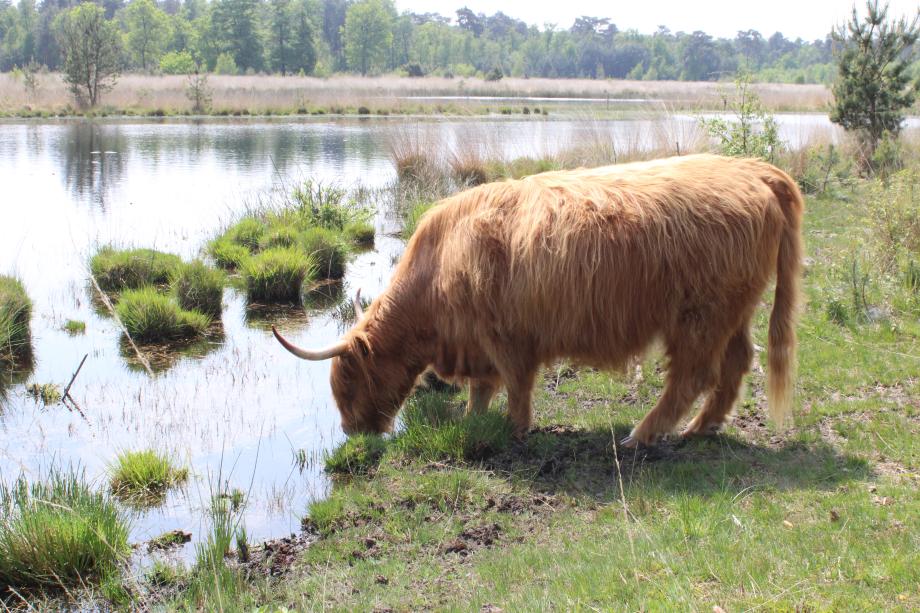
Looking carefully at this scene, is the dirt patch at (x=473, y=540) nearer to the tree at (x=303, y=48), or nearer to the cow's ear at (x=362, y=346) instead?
the cow's ear at (x=362, y=346)

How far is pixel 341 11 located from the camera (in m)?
121

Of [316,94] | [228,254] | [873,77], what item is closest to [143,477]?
[228,254]

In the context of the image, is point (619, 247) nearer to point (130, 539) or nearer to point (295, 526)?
point (295, 526)

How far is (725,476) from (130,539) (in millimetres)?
3162

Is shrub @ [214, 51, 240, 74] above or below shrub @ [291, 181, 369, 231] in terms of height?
above

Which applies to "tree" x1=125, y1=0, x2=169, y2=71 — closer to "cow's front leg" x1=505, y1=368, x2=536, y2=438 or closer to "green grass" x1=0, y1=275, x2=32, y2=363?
"green grass" x1=0, y1=275, x2=32, y2=363

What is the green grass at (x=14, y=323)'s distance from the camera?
302 inches

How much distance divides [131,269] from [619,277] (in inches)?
277

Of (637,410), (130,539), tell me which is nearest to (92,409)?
(130,539)

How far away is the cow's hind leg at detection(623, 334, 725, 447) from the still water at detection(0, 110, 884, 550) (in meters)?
1.97

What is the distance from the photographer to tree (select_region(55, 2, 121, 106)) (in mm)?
34375

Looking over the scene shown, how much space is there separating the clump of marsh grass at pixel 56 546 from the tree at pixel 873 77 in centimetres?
1385

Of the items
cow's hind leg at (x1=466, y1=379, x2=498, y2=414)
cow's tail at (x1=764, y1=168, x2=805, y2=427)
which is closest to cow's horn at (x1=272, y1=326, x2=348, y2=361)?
cow's hind leg at (x1=466, y1=379, x2=498, y2=414)

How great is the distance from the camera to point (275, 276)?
9688 mm
